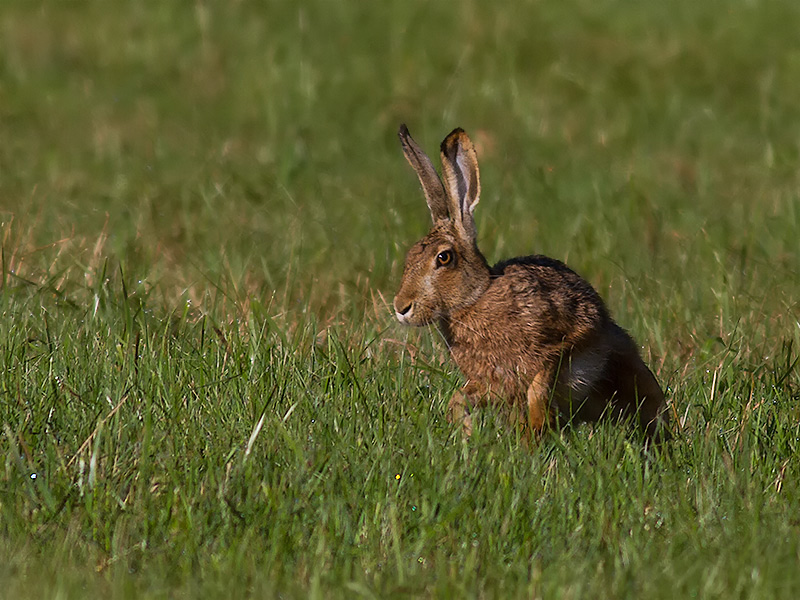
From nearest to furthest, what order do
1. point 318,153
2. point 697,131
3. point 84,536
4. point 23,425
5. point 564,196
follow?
point 84,536 < point 23,425 < point 564,196 < point 318,153 < point 697,131

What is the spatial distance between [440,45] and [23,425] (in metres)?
8.92

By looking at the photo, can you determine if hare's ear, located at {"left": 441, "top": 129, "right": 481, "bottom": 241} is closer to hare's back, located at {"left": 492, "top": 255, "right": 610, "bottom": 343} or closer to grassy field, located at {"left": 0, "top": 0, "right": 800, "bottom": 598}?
hare's back, located at {"left": 492, "top": 255, "right": 610, "bottom": 343}

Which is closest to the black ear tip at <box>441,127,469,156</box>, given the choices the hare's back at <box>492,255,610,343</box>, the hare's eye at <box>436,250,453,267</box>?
the hare's eye at <box>436,250,453,267</box>

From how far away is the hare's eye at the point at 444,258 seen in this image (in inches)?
205

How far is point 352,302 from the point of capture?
246 inches

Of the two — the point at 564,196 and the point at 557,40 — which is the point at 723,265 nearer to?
the point at 564,196

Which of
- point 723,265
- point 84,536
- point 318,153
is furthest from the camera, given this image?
point 318,153

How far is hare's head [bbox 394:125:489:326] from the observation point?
517cm

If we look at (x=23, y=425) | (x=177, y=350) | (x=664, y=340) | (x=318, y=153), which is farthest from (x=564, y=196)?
(x=23, y=425)

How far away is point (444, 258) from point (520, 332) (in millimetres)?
478

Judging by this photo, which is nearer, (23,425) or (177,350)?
(23,425)

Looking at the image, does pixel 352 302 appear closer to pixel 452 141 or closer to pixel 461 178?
pixel 461 178

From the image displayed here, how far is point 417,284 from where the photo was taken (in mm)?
5195

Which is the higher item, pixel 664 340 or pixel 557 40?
pixel 557 40
